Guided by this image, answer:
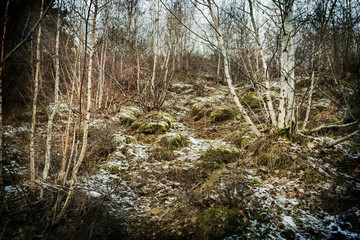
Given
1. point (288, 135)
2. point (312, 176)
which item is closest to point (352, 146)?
point (288, 135)

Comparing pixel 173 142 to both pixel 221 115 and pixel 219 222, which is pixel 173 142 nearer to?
pixel 221 115

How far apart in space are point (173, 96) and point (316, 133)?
8.39m

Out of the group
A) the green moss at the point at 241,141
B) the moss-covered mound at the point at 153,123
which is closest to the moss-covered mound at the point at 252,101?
the green moss at the point at 241,141

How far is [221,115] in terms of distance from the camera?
24.3ft

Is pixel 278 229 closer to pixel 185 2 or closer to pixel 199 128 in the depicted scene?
pixel 199 128

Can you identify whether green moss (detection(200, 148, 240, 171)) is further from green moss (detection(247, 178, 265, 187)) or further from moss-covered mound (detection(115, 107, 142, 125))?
moss-covered mound (detection(115, 107, 142, 125))

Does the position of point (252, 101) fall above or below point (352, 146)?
above

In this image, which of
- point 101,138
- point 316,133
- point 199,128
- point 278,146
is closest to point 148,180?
point 101,138

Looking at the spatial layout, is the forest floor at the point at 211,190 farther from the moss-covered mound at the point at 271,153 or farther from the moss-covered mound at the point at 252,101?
the moss-covered mound at the point at 252,101

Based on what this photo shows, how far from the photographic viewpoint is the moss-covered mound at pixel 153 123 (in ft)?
20.3

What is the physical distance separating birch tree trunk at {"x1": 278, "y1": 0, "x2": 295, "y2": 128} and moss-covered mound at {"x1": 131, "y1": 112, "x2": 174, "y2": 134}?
401cm

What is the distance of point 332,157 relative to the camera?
10.4 feet

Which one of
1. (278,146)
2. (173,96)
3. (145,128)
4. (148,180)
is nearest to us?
(278,146)

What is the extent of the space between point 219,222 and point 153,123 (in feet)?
15.1
